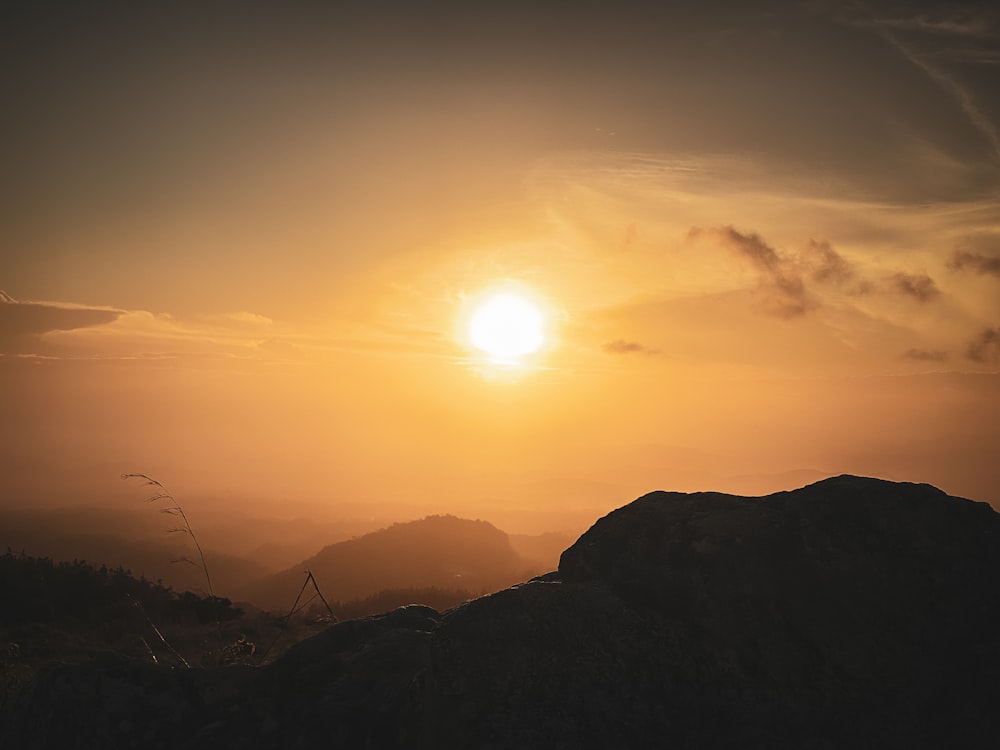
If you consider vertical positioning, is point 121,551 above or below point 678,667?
above

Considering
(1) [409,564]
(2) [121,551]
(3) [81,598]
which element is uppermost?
(2) [121,551]

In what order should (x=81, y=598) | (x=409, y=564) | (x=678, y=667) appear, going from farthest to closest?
(x=409, y=564) < (x=81, y=598) < (x=678, y=667)

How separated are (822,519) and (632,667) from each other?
2493mm

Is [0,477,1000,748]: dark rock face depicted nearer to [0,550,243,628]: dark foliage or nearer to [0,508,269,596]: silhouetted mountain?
[0,550,243,628]: dark foliage

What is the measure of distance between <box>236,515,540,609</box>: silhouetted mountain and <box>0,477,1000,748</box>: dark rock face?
1300 inches

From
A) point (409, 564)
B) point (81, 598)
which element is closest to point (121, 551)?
point (409, 564)

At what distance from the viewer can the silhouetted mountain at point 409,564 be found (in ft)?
144

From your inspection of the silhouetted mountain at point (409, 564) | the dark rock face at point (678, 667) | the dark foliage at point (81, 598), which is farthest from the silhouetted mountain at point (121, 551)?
the dark rock face at point (678, 667)

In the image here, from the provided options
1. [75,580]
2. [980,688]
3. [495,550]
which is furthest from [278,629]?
[495,550]

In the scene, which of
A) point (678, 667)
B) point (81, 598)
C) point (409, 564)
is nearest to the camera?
point (678, 667)

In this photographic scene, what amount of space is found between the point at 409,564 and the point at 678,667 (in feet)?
166

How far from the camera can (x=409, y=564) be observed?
53.6 m

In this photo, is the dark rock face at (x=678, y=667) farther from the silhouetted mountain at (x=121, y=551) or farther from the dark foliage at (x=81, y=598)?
the silhouetted mountain at (x=121, y=551)

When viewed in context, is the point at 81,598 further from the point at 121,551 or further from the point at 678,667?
the point at 121,551
